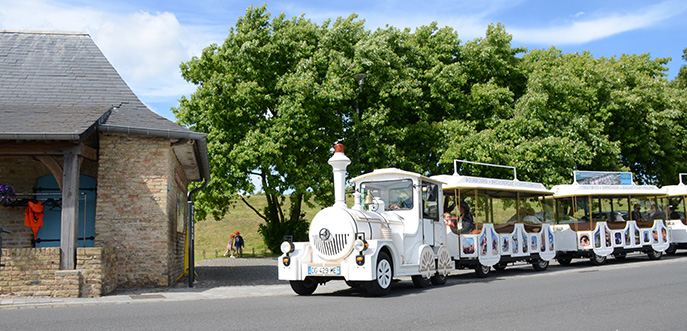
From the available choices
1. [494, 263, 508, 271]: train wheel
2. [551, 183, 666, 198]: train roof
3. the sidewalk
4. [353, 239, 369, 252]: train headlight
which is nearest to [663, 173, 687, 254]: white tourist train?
[551, 183, 666, 198]: train roof

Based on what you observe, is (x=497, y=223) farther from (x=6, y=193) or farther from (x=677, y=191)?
(x=6, y=193)

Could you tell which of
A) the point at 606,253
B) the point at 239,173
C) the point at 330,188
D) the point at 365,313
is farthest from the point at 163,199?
the point at 606,253

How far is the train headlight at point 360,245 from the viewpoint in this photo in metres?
10.5

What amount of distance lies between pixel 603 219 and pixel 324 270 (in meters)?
13.1

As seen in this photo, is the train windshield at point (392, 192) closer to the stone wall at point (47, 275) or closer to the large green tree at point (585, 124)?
the stone wall at point (47, 275)

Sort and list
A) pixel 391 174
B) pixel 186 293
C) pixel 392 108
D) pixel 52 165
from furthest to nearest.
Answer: pixel 392 108, pixel 391 174, pixel 186 293, pixel 52 165

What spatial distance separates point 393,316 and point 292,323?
56.5 inches

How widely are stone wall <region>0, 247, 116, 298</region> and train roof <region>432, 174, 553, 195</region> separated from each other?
27.6ft

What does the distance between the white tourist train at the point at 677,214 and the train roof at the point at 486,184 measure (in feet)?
23.6

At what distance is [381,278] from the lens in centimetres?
1089

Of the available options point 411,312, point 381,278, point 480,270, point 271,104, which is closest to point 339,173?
point 381,278

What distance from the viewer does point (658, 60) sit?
32312 millimetres

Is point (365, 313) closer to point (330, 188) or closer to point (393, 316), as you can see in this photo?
point (393, 316)

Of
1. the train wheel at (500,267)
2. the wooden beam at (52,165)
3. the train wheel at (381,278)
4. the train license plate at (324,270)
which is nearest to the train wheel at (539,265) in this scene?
the train wheel at (500,267)
